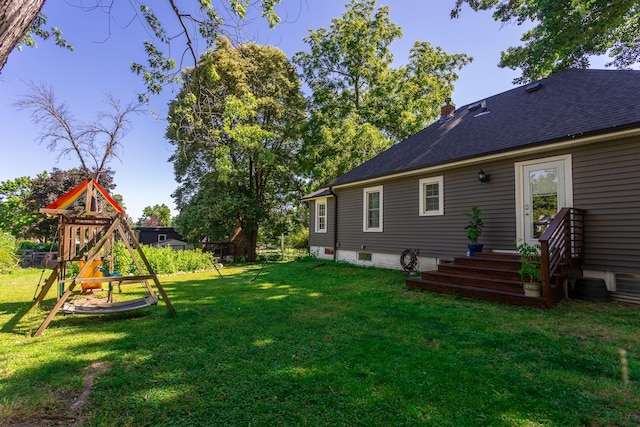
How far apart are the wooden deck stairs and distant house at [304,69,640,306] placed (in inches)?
1.8

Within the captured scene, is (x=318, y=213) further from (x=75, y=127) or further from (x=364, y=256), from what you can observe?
(x=75, y=127)

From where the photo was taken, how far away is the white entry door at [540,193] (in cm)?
603

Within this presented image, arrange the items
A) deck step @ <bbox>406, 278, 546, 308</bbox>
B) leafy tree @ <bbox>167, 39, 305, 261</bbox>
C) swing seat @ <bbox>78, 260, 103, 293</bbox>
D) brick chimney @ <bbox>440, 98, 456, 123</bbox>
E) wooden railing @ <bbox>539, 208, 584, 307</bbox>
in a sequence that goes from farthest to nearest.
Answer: leafy tree @ <bbox>167, 39, 305, 261</bbox> < brick chimney @ <bbox>440, 98, 456, 123</bbox> < swing seat @ <bbox>78, 260, 103, 293</bbox> < deck step @ <bbox>406, 278, 546, 308</bbox> < wooden railing @ <bbox>539, 208, 584, 307</bbox>

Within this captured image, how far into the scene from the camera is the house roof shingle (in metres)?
5.88

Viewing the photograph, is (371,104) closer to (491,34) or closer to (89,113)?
(491,34)

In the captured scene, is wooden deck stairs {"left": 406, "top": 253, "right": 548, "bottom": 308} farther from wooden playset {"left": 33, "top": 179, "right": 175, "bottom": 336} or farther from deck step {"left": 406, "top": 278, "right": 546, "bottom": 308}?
wooden playset {"left": 33, "top": 179, "right": 175, "bottom": 336}

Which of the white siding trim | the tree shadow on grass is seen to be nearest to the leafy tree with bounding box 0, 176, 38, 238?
the tree shadow on grass

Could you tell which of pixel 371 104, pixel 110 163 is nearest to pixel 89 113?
pixel 110 163

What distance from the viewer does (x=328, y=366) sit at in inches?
118

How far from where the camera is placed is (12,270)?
1174 centimetres

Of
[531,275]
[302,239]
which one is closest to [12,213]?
[302,239]

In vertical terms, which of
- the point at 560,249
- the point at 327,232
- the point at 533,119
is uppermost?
the point at 533,119

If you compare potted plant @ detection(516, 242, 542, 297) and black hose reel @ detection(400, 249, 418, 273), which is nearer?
potted plant @ detection(516, 242, 542, 297)

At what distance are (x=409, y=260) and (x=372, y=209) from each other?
2.48 metres
